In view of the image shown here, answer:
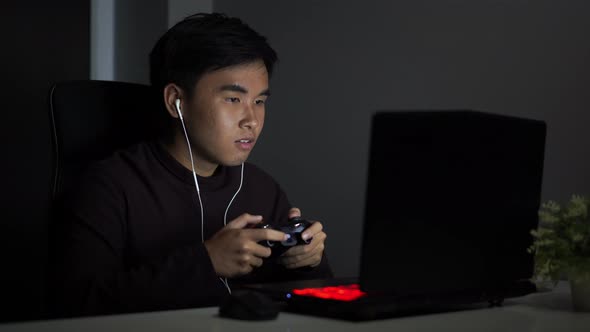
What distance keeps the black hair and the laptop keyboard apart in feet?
2.34

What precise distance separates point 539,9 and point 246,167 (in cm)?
94

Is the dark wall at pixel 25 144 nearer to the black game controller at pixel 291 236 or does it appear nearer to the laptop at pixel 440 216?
the black game controller at pixel 291 236

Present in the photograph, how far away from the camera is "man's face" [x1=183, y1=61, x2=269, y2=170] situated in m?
1.74

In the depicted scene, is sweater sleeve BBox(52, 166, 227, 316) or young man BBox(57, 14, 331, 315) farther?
young man BBox(57, 14, 331, 315)

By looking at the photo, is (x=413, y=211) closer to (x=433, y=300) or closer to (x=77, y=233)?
(x=433, y=300)

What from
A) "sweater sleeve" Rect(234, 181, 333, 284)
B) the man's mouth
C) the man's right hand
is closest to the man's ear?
the man's mouth

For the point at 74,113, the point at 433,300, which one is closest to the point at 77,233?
the point at 74,113

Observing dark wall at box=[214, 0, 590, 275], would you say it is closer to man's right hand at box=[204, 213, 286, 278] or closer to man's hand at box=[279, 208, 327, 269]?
man's hand at box=[279, 208, 327, 269]

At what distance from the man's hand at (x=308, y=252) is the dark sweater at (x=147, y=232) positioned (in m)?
0.06

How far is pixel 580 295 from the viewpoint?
1256 millimetres

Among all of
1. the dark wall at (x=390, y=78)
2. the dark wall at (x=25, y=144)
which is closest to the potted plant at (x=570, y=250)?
the dark wall at (x=390, y=78)

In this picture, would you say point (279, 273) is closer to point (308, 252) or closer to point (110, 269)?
point (308, 252)

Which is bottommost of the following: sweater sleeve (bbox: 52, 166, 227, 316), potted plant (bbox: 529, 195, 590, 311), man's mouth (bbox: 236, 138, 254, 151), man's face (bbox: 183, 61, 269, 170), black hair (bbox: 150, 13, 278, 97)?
sweater sleeve (bbox: 52, 166, 227, 316)

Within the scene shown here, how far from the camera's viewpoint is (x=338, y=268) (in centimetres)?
252
